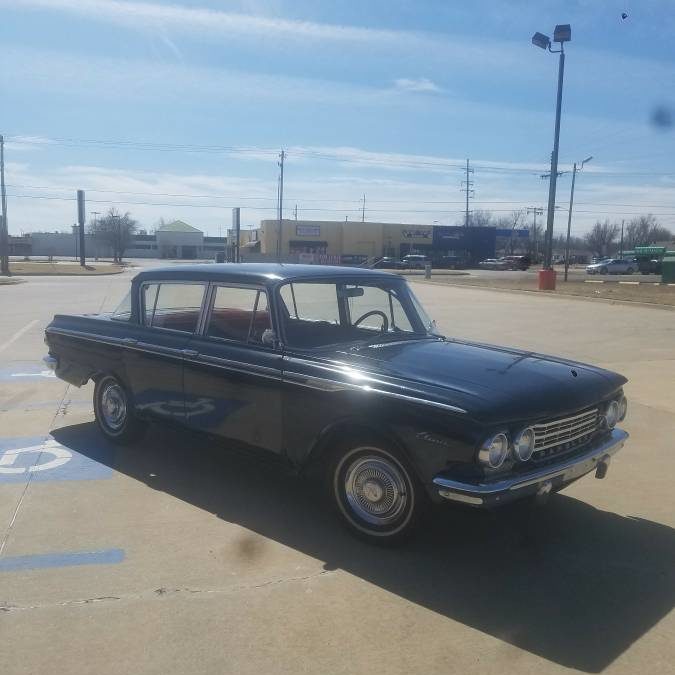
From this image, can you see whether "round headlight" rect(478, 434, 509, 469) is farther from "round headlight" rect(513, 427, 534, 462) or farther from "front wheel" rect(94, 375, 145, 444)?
"front wheel" rect(94, 375, 145, 444)

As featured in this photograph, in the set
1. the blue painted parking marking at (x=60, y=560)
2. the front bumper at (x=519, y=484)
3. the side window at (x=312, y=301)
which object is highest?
the side window at (x=312, y=301)

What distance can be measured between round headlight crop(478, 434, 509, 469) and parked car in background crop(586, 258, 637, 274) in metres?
58.7

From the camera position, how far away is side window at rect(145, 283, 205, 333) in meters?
5.31

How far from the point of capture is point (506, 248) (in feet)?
366

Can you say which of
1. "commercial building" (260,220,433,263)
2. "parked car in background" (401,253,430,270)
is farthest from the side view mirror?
"commercial building" (260,220,433,263)

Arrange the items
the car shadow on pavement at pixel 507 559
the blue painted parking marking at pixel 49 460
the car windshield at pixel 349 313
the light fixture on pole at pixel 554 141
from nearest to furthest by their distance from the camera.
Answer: the car shadow on pavement at pixel 507 559, the car windshield at pixel 349 313, the blue painted parking marking at pixel 49 460, the light fixture on pole at pixel 554 141

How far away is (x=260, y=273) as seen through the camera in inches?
193

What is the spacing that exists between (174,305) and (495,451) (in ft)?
9.97

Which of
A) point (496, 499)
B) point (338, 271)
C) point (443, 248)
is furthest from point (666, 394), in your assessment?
point (443, 248)

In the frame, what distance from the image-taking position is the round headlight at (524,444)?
367 centimetres

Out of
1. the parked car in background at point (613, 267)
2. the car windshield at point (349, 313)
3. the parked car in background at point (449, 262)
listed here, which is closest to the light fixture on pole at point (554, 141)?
the car windshield at point (349, 313)

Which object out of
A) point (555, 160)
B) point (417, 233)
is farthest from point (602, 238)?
point (555, 160)

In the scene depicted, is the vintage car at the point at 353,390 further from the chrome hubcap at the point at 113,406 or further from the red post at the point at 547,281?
the red post at the point at 547,281

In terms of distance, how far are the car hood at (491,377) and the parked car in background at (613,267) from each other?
57.6 m
